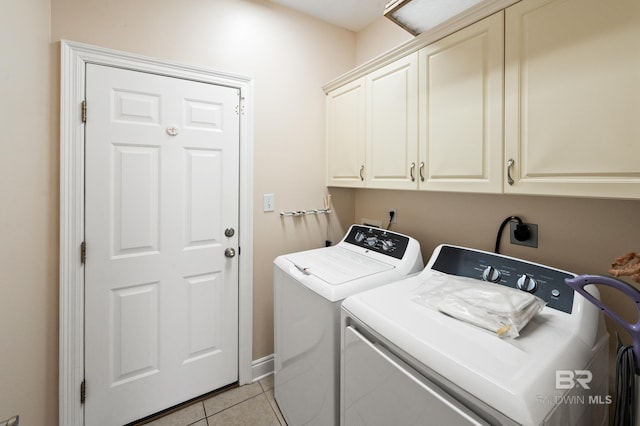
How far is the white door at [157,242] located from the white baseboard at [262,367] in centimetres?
14

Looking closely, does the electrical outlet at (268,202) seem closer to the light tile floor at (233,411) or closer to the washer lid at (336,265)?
the washer lid at (336,265)

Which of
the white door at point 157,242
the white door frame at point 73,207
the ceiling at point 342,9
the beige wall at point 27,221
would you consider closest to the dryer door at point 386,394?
the white door at point 157,242

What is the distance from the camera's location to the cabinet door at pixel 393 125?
1.52 metres

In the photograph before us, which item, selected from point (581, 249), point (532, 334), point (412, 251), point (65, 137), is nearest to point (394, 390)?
point (532, 334)

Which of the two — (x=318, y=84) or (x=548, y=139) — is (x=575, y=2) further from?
(x=318, y=84)

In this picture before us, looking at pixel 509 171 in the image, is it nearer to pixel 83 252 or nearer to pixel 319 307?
pixel 319 307

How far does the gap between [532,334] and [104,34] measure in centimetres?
230

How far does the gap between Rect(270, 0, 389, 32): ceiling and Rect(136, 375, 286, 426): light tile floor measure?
8.81 ft

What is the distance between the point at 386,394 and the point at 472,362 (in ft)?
1.10

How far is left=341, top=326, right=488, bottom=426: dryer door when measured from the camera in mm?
750

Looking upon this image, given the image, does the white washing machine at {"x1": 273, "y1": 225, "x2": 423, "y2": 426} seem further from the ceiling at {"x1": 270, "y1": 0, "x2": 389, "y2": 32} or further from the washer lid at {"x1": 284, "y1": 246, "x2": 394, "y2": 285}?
the ceiling at {"x1": 270, "y1": 0, "x2": 389, "y2": 32}

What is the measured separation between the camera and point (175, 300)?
5.59 feet

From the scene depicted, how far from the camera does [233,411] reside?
5.63 feet

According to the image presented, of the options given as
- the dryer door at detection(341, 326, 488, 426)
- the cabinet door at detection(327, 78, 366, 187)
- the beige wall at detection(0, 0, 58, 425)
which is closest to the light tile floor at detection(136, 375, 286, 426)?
the beige wall at detection(0, 0, 58, 425)
